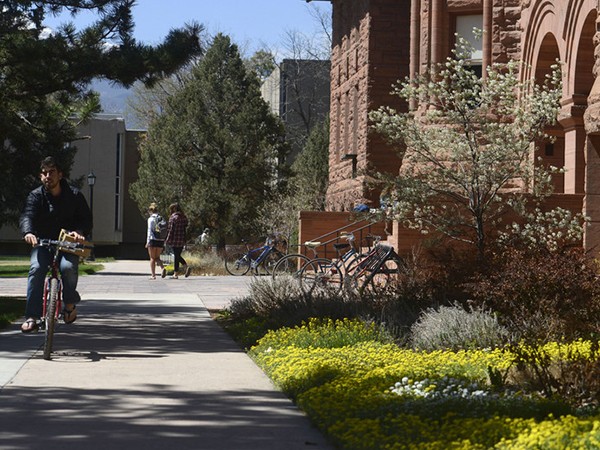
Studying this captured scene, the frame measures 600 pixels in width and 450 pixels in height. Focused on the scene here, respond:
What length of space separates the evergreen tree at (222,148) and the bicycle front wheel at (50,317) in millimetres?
30659

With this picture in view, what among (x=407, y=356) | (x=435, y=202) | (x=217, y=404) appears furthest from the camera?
(x=435, y=202)

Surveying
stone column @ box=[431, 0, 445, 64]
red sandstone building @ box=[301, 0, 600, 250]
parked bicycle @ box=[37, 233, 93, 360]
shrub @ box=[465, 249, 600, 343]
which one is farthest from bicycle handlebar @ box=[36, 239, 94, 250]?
stone column @ box=[431, 0, 445, 64]

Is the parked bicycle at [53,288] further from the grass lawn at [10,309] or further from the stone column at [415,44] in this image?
the stone column at [415,44]

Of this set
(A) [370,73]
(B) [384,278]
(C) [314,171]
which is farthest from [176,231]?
(C) [314,171]

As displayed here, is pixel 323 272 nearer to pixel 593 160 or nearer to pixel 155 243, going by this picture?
pixel 593 160

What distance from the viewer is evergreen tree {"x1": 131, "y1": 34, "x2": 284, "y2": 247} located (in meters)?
42.1

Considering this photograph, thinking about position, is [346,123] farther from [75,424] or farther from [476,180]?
[75,424]

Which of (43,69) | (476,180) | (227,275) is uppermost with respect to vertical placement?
(43,69)

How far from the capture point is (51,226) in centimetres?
1161

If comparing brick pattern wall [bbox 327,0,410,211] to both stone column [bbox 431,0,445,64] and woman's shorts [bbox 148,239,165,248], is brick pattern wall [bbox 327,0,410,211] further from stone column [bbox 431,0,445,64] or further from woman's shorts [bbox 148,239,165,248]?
woman's shorts [bbox 148,239,165,248]

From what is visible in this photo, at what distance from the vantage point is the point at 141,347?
12.0 m

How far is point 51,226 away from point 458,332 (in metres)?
4.24

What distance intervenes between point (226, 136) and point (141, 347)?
3045cm

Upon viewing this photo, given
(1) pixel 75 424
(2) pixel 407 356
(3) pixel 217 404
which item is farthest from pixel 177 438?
(2) pixel 407 356
